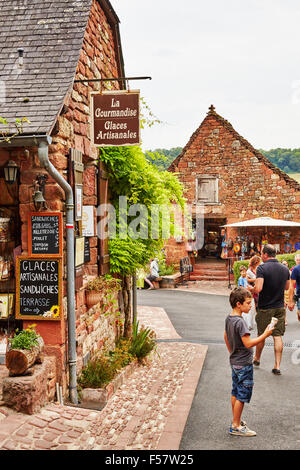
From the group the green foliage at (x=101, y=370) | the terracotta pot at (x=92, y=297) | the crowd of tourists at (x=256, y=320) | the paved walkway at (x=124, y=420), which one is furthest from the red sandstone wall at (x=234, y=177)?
the terracotta pot at (x=92, y=297)

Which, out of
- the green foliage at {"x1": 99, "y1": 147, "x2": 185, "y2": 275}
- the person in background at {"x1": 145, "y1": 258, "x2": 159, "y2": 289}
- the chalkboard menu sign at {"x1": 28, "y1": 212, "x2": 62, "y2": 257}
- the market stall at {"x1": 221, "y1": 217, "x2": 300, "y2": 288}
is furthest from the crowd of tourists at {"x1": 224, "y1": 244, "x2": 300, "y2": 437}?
the market stall at {"x1": 221, "y1": 217, "x2": 300, "y2": 288}

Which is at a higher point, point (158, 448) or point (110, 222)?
point (110, 222)

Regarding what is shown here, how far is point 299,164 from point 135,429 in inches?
1654

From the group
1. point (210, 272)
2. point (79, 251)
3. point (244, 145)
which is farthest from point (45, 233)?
point (244, 145)

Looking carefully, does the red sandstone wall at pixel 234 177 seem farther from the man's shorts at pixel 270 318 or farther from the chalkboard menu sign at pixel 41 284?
the chalkboard menu sign at pixel 41 284

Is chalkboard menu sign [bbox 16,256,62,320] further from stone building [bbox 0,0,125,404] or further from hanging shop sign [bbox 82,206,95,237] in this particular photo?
hanging shop sign [bbox 82,206,95,237]

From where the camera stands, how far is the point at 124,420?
5441mm

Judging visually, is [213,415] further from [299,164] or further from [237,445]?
[299,164]

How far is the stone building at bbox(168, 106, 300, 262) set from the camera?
19.9 m

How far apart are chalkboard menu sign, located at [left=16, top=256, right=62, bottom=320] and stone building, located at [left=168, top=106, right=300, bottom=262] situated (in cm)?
1464

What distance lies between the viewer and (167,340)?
980cm

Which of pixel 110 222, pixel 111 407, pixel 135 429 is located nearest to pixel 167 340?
pixel 110 222

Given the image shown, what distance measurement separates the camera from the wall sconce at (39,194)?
18.1ft

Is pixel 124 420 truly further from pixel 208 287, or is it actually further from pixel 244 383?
pixel 208 287
